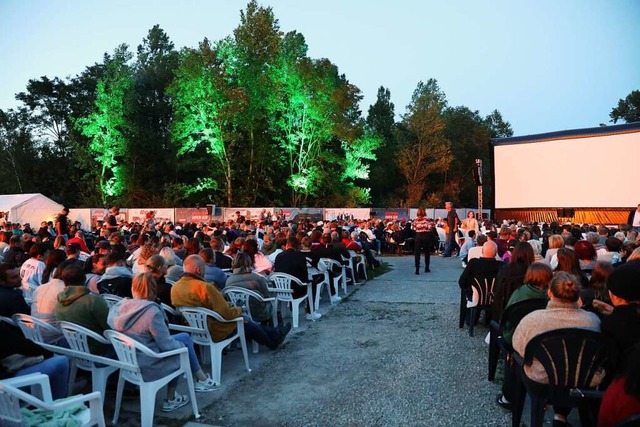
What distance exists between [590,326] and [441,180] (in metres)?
35.6

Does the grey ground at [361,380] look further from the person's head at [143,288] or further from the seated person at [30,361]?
the person's head at [143,288]

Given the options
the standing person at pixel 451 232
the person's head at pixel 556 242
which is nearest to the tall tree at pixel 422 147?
the standing person at pixel 451 232

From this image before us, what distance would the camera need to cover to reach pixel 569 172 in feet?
65.9

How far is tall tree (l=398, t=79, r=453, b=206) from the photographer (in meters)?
34.0

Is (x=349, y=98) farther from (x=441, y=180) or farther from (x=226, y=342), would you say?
(x=226, y=342)

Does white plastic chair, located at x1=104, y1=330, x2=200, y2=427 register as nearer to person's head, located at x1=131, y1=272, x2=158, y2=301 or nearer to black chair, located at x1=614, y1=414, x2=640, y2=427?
person's head, located at x1=131, y1=272, x2=158, y2=301

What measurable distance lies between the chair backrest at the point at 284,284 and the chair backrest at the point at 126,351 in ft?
8.95

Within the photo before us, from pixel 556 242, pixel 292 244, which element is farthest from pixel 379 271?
pixel 556 242

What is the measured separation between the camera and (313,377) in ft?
12.8

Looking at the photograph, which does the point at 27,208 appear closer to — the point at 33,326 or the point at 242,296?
the point at 242,296

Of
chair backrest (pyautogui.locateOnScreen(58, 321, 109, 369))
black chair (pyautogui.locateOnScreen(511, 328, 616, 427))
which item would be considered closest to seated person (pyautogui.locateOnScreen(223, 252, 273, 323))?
chair backrest (pyautogui.locateOnScreen(58, 321, 109, 369))

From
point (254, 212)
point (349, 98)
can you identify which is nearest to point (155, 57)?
point (349, 98)

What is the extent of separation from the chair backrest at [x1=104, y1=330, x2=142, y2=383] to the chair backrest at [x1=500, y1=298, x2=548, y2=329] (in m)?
2.56

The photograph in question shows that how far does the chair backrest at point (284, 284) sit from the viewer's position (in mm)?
5555
